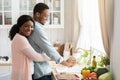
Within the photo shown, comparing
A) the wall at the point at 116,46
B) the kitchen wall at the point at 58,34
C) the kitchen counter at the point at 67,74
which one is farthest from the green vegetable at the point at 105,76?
the kitchen wall at the point at 58,34

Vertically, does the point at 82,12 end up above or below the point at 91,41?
above

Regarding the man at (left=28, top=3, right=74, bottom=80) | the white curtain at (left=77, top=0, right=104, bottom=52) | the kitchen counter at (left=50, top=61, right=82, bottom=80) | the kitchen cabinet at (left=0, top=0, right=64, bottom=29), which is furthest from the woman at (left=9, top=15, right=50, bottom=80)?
the kitchen cabinet at (left=0, top=0, right=64, bottom=29)

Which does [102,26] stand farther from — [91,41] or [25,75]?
[91,41]

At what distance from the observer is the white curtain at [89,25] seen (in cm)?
375

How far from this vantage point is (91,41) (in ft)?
13.1

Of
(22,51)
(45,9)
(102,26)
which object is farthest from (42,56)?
(102,26)

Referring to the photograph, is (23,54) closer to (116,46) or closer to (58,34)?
(116,46)

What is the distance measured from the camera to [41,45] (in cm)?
255

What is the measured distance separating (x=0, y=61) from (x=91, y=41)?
1.56m

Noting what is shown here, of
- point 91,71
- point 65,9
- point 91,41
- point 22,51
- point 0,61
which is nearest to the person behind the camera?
point 22,51

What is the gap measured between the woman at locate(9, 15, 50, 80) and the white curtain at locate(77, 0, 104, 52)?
4.37 feet

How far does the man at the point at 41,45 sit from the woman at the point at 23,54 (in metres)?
0.06

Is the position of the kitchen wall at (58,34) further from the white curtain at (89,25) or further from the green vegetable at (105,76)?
the green vegetable at (105,76)

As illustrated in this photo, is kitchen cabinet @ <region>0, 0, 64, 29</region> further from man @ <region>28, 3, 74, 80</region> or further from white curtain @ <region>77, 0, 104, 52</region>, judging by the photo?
man @ <region>28, 3, 74, 80</region>
